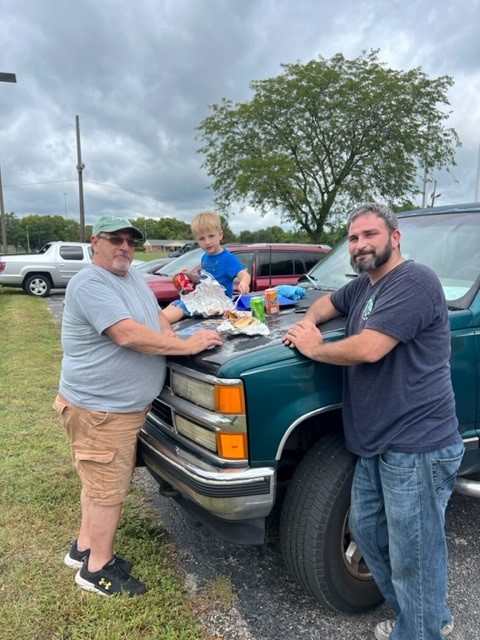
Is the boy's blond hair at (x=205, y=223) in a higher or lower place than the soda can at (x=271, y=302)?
higher

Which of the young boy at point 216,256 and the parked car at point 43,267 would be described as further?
the parked car at point 43,267

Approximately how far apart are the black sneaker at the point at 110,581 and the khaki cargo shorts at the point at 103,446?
13.5 inches

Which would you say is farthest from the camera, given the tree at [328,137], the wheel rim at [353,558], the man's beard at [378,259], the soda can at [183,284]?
the tree at [328,137]

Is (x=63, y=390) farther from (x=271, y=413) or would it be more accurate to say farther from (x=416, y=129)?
(x=416, y=129)

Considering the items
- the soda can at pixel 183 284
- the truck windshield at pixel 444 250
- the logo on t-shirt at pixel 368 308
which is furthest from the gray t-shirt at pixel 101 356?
the truck windshield at pixel 444 250

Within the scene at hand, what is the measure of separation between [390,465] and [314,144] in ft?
79.5

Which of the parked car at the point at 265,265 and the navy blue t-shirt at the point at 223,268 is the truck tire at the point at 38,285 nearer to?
the parked car at the point at 265,265

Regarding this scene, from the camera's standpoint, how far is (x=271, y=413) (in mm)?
2143

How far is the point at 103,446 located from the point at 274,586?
1.18 meters

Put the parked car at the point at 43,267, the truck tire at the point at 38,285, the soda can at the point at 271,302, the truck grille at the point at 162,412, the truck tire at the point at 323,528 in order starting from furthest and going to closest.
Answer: the truck tire at the point at 38,285 < the parked car at the point at 43,267 < the soda can at the point at 271,302 < the truck grille at the point at 162,412 < the truck tire at the point at 323,528

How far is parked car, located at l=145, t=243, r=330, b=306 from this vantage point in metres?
8.16

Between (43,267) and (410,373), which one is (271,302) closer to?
(410,373)

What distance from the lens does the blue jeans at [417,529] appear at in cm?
200

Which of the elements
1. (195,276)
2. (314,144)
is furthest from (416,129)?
(195,276)
